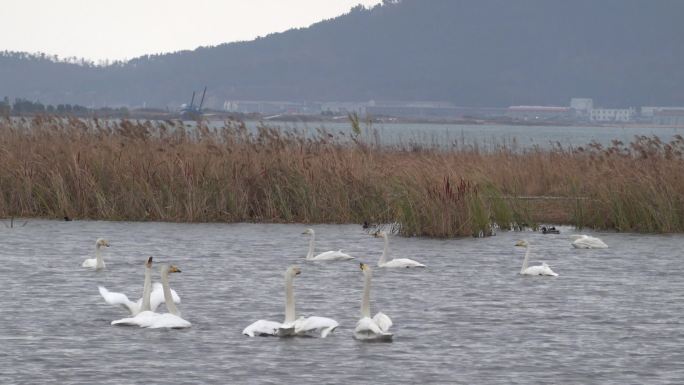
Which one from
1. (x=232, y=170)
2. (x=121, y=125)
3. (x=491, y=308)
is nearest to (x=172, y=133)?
(x=121, y=125)

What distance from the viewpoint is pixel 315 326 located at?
16359 mm

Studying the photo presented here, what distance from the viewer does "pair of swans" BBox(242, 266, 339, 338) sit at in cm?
1638

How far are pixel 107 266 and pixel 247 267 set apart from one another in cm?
223

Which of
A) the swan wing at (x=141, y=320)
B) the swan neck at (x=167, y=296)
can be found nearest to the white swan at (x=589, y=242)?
the swan neck at (x=167, y=296)

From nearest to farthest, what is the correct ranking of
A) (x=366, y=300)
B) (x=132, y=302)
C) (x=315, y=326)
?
1. (x=315, y=326)
2. (x=366, y=300)
3. (x=132, y=302)

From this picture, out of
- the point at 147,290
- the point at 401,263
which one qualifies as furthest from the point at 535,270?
the point at 147,290

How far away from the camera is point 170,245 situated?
26125 millimetres

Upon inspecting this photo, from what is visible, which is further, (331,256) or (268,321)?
(331,256)

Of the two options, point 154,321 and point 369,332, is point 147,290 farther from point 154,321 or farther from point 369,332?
point 369,332

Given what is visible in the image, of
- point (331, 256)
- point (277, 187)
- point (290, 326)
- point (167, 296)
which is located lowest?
point (331, 256)

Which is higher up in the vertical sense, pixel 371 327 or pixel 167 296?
pixel 167 296

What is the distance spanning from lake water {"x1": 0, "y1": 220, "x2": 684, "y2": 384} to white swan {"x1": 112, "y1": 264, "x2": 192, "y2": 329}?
0.12 m

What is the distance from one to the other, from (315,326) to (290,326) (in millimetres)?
288

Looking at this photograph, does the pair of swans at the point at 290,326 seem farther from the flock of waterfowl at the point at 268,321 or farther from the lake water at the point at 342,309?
the lake water at the point at 342,309
